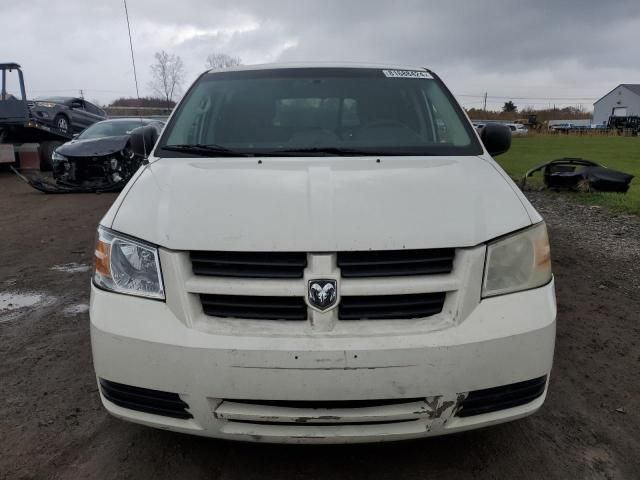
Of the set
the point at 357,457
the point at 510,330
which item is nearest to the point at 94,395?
the point at 357,457

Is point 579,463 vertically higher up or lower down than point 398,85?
lower down

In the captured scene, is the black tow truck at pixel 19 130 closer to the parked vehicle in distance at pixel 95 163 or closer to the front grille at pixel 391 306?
the parked vehicle in distance at pixel 95 163

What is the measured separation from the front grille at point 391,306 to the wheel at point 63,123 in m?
16.0

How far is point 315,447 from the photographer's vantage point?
240 centimetres

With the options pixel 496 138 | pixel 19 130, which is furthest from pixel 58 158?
pixel 496 138

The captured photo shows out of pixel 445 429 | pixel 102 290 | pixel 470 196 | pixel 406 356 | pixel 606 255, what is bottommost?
pixel 606 255

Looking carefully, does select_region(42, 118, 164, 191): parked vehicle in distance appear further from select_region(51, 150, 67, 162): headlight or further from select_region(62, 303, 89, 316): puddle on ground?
select_region(62, 303, 89, 316): puddle on ground

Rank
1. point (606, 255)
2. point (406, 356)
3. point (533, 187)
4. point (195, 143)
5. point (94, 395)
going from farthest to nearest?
point (533, 187)
point (606, 255)
point (195, 143)
point (94, 395)
point (406, 356)

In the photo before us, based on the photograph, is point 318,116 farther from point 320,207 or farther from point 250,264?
point 250,264

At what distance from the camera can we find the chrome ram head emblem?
6.42 ft

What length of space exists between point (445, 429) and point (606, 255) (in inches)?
178

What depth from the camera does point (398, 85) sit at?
3.45 m

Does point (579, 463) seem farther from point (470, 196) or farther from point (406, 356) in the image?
point (470, 196)

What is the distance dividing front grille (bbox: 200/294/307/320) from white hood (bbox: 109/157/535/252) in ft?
0.61
